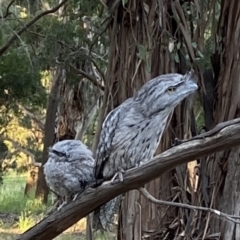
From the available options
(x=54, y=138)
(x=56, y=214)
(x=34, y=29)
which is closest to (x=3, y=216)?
(x=54, y=138)

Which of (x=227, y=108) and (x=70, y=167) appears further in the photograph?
(x=227, y=108)

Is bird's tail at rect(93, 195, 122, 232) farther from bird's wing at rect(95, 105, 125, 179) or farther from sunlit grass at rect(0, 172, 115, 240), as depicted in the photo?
sunlit grass at rect(0, 172, 115, 240)

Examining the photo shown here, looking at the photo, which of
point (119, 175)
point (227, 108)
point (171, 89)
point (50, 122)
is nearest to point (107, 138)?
point (119, 175)

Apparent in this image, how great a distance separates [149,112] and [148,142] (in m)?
0.13

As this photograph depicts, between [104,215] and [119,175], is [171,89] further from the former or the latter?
[104,215]

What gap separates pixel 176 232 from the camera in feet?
8.82

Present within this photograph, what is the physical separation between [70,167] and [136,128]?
0.88 ft

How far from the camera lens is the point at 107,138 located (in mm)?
1922

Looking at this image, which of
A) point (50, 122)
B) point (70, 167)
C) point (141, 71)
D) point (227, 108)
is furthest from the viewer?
point (50, 122)

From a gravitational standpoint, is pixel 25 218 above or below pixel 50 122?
below

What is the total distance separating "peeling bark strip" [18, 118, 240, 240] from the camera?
1.52 m

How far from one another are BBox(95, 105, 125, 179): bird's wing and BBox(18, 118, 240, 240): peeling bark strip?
0.18 metres

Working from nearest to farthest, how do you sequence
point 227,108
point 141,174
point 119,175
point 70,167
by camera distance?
point 141,174 → point 119,175 → point 70,167 → point 227,108

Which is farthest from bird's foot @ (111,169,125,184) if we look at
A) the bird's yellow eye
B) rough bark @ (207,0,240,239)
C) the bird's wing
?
rough bark @ (207,0,240,239)
